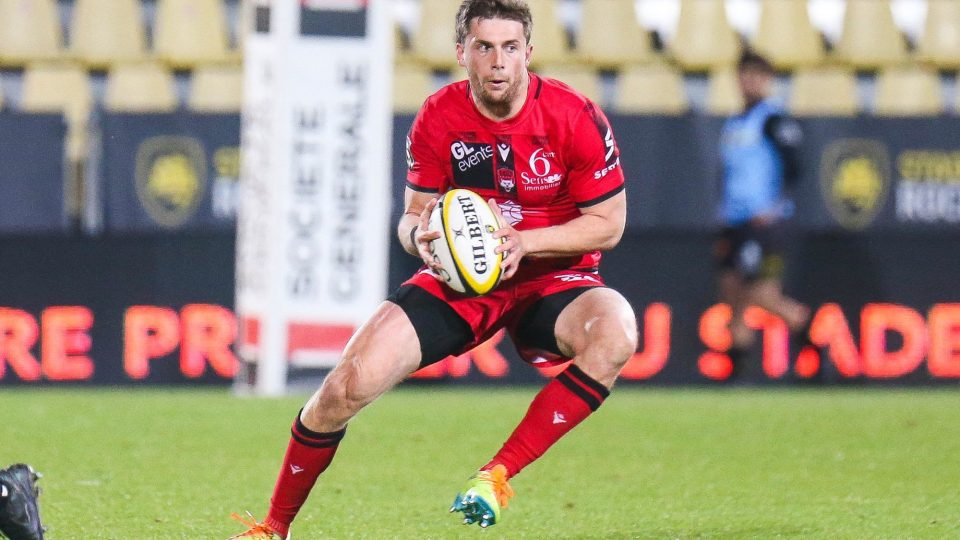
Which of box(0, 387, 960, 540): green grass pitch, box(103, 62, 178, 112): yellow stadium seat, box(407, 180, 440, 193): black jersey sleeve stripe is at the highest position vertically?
box(407, 180, 440, 193): black jersey sleeve stripe

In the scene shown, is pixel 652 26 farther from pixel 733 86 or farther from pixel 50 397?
pixel 50 397

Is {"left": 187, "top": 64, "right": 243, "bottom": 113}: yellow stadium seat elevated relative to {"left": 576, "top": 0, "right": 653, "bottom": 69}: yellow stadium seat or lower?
lower

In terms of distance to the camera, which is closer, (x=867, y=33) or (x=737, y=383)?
(x=737, y=383)

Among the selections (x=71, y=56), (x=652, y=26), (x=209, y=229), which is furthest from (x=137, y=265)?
(x=652, y=26)

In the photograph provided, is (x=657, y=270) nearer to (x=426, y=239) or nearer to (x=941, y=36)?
(x=941, y=36)

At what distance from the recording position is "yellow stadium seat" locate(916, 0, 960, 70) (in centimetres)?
1302

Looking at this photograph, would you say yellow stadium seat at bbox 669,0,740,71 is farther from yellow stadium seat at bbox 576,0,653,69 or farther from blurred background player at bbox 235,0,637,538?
blurred background player at bbox 235,0,637,538

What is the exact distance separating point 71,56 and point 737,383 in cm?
599

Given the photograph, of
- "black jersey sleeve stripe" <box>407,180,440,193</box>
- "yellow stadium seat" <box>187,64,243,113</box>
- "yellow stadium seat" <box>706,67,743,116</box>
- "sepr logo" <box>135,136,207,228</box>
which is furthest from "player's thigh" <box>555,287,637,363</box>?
"yellow stadium seat" <box>706,67,743,116</box>

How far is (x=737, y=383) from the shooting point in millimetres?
10375

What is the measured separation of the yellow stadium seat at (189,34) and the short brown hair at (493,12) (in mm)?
8219

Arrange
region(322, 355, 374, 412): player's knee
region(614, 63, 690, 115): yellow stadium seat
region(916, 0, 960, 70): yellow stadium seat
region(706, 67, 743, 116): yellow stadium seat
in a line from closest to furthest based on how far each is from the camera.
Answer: region(322, 355, 374, 412): player's knee → region(614, 63, 690, 115): yellow stadium seat → region(706, 67, 743, 116): yellow stadium seat → region(916, 0, 960, 70): yellow stadium seat

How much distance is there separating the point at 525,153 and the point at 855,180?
6.36 meters

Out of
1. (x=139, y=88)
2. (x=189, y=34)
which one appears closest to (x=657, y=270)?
(x=139, y=88)
